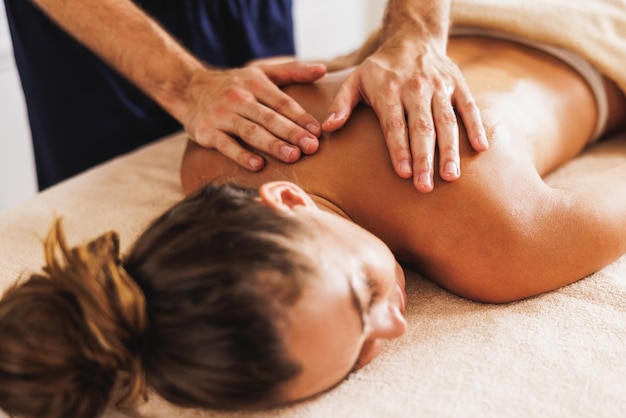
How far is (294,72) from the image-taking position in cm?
119

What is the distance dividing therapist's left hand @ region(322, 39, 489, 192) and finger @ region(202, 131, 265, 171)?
0.43 ft

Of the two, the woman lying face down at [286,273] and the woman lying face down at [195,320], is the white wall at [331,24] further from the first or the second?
the woman lying face down at [195,320]

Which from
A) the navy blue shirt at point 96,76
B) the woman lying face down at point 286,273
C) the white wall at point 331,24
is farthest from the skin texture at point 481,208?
the white wall at point 331,24

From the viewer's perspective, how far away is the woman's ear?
864 millimetres

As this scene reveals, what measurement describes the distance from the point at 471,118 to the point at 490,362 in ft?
1.23

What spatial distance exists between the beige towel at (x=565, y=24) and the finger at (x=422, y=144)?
48cm

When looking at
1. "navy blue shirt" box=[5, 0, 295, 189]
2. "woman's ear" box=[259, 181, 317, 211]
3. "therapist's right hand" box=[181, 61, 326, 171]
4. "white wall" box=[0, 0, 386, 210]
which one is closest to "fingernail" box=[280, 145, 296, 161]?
"therapist's right hand" box=[181, 61, 326, 171]

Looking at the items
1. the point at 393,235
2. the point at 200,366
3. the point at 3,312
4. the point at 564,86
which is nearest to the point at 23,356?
the point at 3,312

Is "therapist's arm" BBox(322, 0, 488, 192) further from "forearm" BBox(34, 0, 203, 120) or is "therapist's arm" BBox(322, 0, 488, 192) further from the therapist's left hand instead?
"forearm" BBox(34, 0, 203, 120)

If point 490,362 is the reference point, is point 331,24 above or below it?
below

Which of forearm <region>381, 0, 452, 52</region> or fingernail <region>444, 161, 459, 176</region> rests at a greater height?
forearm <region>381, 0, 452, 52</region>

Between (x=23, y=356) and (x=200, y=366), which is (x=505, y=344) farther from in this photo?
(x=23, y=356)

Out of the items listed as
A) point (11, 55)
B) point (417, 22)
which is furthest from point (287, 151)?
point (11, 55)

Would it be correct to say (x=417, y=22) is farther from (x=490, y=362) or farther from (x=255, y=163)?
(x=490, y=362)
